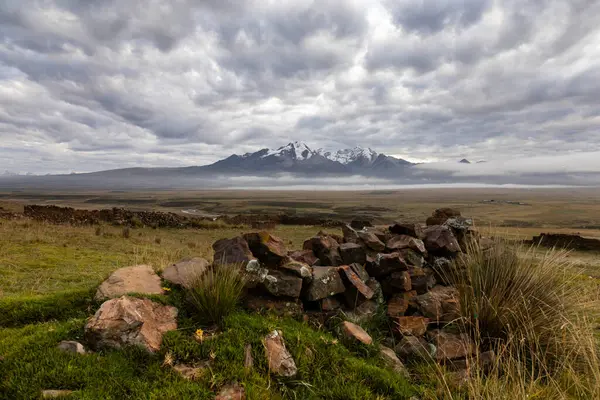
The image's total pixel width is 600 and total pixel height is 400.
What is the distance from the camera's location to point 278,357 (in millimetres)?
4148

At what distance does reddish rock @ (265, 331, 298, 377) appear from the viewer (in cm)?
402

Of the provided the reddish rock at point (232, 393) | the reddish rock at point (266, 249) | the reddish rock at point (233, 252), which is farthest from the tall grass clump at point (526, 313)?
the reddish rock at point (233, 252)

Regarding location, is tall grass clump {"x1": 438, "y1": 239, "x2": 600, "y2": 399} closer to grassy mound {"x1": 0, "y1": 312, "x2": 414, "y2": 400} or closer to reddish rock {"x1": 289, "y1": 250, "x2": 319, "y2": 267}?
grassy mound {"x1": 0, "y1": 312, "x2": 414, "y2": 400}

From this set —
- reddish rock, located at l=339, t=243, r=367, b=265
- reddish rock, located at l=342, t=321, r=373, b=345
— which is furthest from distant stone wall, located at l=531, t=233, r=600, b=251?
reddish rock, located at l=342, t=321, r=373, b=345

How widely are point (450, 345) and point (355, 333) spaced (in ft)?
5.08

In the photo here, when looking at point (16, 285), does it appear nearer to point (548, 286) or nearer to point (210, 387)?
point (210, 387)

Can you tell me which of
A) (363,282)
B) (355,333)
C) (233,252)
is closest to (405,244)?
(363,282)

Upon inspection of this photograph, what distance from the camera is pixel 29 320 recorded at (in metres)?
4.95

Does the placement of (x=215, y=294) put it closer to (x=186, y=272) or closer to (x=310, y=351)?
(x=186, y=272)

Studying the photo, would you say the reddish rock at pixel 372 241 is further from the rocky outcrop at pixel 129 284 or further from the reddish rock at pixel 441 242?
the rocky outcrop at pixel 129 284

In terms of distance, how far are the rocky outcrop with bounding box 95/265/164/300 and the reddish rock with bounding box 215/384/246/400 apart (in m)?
2.22

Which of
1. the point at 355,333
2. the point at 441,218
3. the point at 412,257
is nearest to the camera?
the point at 355,333

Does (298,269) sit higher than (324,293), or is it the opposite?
(298,269)

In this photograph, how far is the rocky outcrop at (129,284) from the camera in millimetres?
5105
